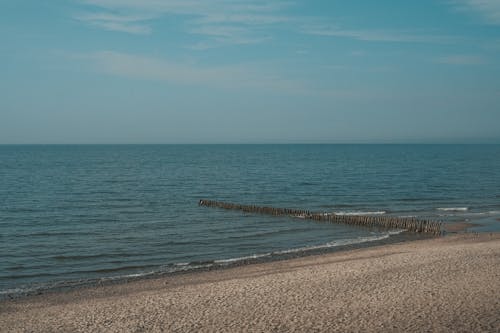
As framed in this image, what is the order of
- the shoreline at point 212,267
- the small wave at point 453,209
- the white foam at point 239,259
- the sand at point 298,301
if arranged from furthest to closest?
the small wave at point 453,209
the white foam at point 239,259
the shoreline at point 212,267
the sand at point 298,301

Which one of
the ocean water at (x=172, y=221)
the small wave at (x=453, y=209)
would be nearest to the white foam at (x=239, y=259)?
the ocean water at (x=172, y=221)

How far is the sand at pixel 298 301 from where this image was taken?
42.9ft

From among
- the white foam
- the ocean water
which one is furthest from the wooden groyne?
the white foam

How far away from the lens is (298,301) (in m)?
15.1

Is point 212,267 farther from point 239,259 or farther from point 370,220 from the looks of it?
point 370,220

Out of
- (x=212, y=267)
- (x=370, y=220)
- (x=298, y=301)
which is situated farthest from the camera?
(x=370, y=220)

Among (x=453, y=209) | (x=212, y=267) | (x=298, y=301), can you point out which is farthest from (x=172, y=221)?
(x=453, y=209)

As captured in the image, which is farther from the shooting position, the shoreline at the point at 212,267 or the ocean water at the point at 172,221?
the ocean water at the point at 172,221

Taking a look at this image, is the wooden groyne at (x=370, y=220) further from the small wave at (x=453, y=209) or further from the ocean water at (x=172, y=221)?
the small wave at (x=453, y=209)

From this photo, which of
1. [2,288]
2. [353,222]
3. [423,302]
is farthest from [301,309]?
[353,222]

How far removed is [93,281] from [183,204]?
77.4 feet

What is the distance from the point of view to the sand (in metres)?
13.1

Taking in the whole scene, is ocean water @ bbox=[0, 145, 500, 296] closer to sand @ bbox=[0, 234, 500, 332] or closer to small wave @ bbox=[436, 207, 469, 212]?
small wave @ bbox=[436, 207, 469, 212]

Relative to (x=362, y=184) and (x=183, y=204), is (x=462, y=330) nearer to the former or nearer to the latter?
(x=183, y=204)
